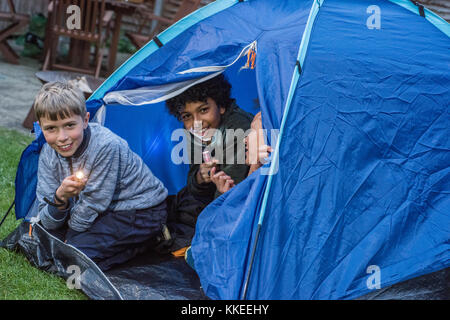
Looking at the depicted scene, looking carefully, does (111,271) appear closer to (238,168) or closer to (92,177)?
(92,177)

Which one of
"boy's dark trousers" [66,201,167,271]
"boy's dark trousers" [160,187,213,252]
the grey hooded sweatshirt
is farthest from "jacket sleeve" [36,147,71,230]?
"boy's dark trousers" [160,187,213,252]

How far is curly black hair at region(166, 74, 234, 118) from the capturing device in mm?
2965

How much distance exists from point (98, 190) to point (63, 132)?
1.06 ft

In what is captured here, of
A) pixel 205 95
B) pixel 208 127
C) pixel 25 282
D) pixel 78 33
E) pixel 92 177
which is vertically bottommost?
pixel 25 282

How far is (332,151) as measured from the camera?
2.30 metres

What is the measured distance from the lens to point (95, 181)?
2.51 m

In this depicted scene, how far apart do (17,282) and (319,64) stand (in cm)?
166

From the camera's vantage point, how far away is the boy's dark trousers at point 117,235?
2.54 m

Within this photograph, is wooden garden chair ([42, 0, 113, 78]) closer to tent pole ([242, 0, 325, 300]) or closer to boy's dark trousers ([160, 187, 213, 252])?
boy's dark trousers ([160, 187, 213, 252])

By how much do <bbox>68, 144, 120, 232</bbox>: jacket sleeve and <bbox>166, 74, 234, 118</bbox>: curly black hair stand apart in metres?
0.57

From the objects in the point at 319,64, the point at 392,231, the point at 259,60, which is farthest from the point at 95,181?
the point at 392,231
